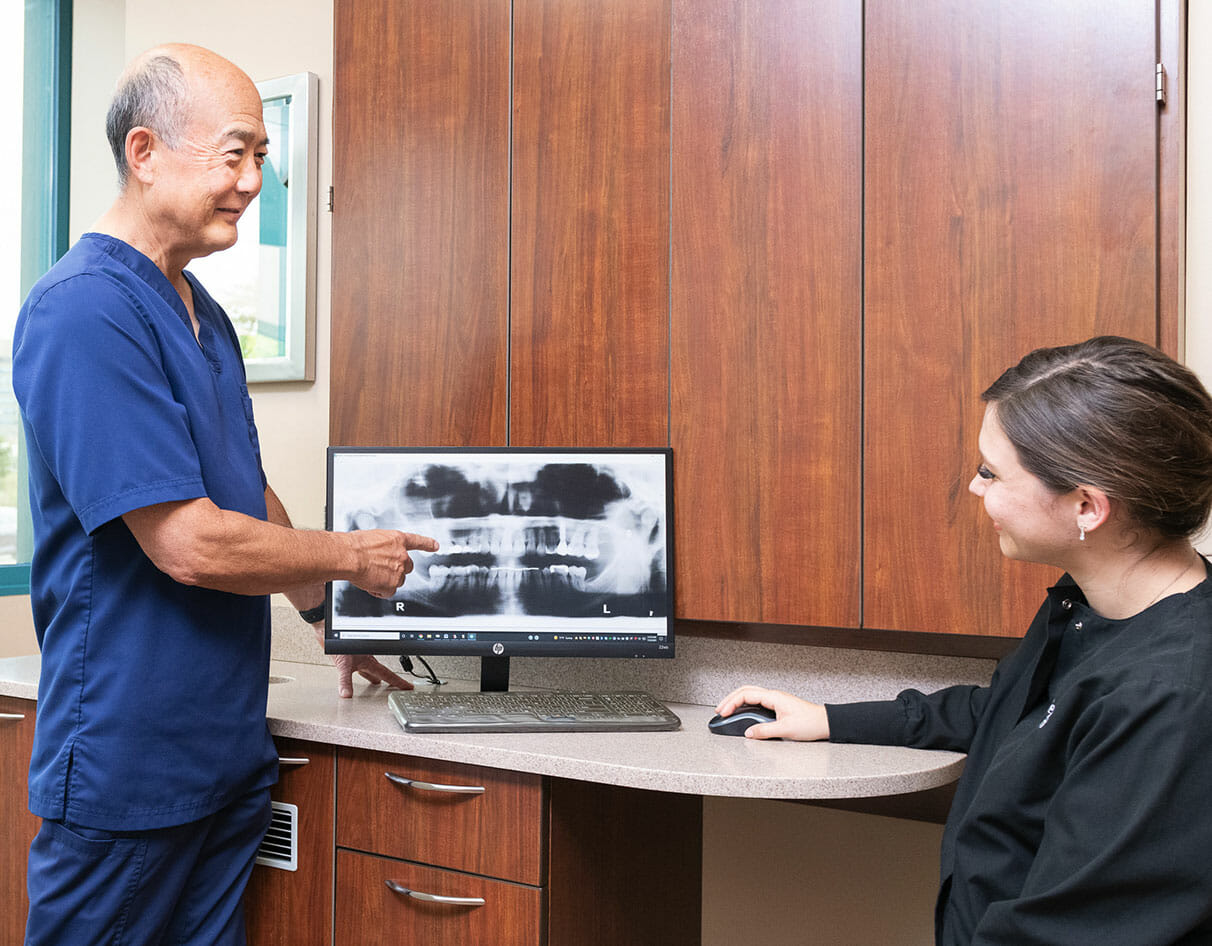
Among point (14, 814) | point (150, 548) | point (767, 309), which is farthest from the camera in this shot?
point (14, 814)

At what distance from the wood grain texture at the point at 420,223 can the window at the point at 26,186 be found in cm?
153

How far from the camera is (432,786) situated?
5.38 ft

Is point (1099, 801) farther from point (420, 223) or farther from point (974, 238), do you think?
point (420, 223)

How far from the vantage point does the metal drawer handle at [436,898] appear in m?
1.61

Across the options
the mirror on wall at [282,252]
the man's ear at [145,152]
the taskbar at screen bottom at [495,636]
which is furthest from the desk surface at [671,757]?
the mirror on wall at [282,252]

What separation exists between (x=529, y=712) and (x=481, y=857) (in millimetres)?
250

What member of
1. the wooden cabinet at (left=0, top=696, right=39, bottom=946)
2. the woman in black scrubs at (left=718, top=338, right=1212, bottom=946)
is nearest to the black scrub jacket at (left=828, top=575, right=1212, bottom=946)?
the woman in black scrubs at (left=718, top=338, right=1212, bottom=946)

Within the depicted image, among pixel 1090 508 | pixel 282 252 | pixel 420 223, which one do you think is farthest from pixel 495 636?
pixel 282 252

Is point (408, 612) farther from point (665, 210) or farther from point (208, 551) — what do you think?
point (665, 210)

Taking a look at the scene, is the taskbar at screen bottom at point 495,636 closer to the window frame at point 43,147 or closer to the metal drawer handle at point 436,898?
the metal drawer handle at point 436,898

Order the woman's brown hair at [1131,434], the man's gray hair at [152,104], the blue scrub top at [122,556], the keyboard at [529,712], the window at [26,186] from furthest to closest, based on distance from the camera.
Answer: the window at [26,186] < the keyboard at [529,712] < the man's gray hair at [152,104] < the blue scrub top at [122,556] < the woman's brown hair at [1131,434]

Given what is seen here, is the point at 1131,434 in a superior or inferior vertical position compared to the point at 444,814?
superior

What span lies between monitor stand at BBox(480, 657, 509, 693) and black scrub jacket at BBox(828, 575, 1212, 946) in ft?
3.08

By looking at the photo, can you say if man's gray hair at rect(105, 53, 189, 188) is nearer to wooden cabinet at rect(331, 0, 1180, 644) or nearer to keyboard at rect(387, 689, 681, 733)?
wooden cabinet at rect(331, 0, 1180, 644)
